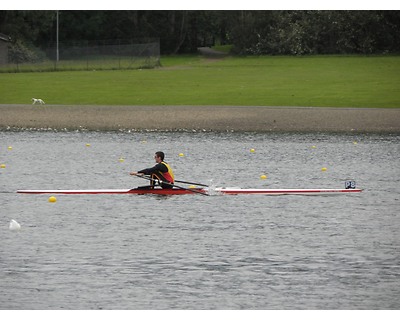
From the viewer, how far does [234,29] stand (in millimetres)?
83875

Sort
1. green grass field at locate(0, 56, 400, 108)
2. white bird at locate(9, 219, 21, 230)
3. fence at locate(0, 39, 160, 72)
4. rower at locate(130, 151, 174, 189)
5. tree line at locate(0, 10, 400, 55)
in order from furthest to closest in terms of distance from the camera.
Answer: tree line at locate(0, 10, 400, 55) → fence at locate(0, 39, 160, 72) → green grass field at locate(0, 56, 400, 108) → rower at locate(130, 151, 174, 189) → white bird at locate(9, 219, 21, 230)

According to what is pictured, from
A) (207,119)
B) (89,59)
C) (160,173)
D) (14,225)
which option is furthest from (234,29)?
(14,225)

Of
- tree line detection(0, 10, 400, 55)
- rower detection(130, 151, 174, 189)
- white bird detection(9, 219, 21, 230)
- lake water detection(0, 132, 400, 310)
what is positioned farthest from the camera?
tree line detection(0, 10, 400, 55)

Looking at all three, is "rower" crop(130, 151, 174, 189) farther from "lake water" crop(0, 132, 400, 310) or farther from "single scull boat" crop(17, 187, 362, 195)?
"lake water" crop(0, 132, 400, 310)

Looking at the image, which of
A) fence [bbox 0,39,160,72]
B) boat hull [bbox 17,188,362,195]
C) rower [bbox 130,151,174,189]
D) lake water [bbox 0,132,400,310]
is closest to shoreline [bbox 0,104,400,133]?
lake water [bbox 0,132,400,310]

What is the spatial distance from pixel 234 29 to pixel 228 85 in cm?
3127

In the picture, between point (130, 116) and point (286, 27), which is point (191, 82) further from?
point (286, 27)

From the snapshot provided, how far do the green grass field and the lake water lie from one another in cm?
1426

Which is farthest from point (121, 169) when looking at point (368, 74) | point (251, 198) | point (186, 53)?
point (186, 53)

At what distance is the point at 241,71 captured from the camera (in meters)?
63.8

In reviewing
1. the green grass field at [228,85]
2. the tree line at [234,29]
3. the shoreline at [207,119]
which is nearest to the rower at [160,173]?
the shoreline at [207,119]

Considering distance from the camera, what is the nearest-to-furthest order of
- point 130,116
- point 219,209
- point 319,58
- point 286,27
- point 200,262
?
1. point 200,262
2. point 219,209
3. point 130,116
4. point 319,58
5. point 286,27

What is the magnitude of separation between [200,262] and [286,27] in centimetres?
6469

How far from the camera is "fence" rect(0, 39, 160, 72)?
69125 millimetres
